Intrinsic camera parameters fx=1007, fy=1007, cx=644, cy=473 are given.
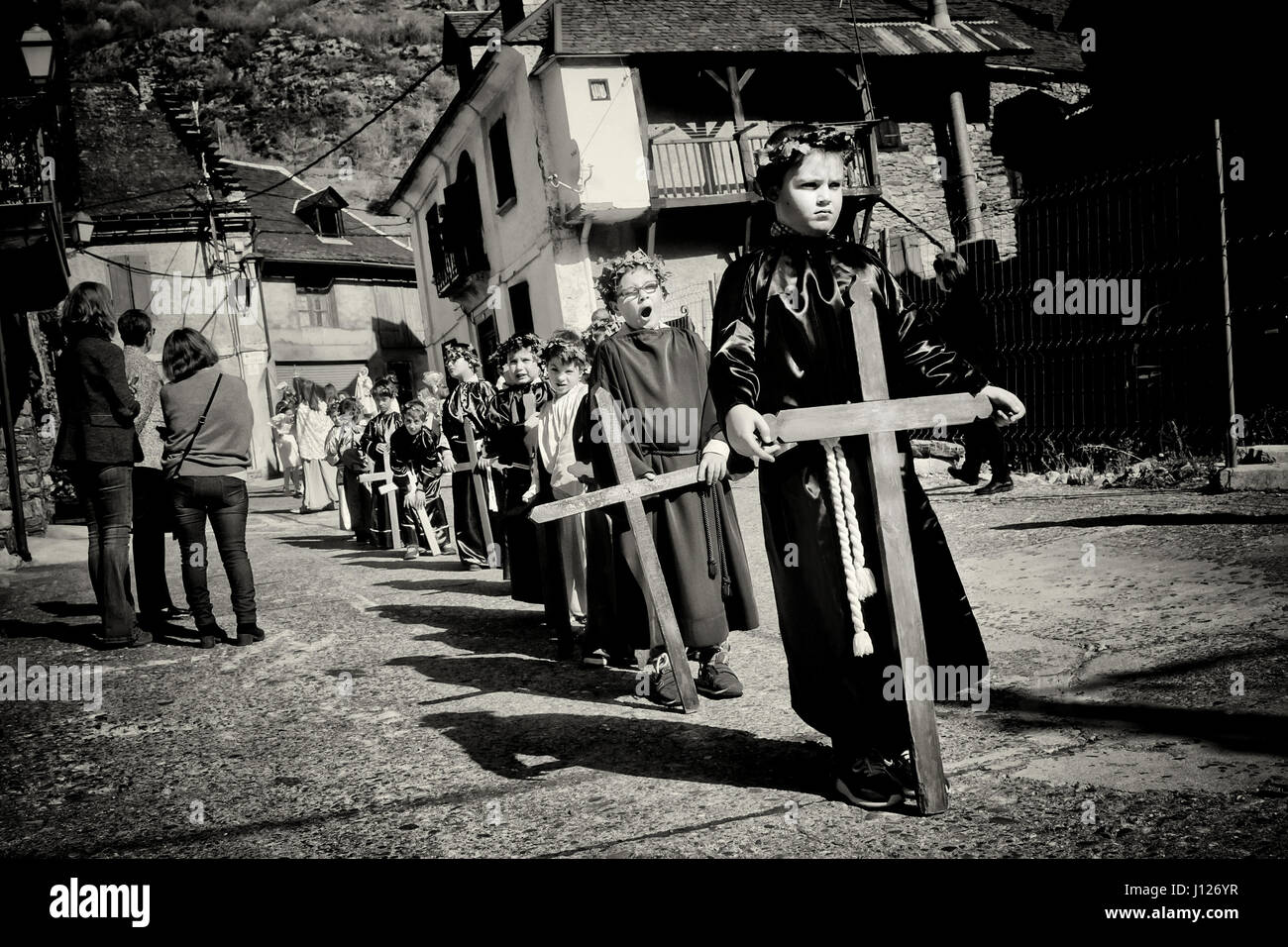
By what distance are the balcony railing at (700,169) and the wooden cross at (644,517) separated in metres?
16.2

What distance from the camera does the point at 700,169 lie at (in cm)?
2011

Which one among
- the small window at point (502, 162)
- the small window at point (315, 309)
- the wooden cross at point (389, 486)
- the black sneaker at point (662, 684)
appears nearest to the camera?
the black sneaker at point (662, 684)

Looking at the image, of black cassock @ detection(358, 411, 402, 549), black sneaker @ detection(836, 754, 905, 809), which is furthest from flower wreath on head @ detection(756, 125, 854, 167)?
black cassock @ detection(358, 411, 402, 549)

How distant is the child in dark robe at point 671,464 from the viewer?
463 centimetres

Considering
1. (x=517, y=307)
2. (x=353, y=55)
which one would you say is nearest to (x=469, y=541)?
(x=517, y=307)

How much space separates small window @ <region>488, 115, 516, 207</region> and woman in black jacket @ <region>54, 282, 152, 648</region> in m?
16.1

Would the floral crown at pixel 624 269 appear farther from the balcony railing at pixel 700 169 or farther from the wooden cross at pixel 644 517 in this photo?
the balcony railing at pixel 700 169

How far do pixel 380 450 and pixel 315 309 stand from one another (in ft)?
87.6

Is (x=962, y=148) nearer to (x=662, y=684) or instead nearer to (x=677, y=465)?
(x=677, y=465)

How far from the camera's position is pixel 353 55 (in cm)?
7225

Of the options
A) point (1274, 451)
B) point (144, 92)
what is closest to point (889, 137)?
point (1274, 451)

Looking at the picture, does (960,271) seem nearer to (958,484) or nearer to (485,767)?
(958,484)

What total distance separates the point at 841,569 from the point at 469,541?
24.0 feet

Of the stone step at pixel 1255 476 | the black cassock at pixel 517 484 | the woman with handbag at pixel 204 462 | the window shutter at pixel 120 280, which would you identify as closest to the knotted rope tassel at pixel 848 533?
the black cassock at pixel 517 484
